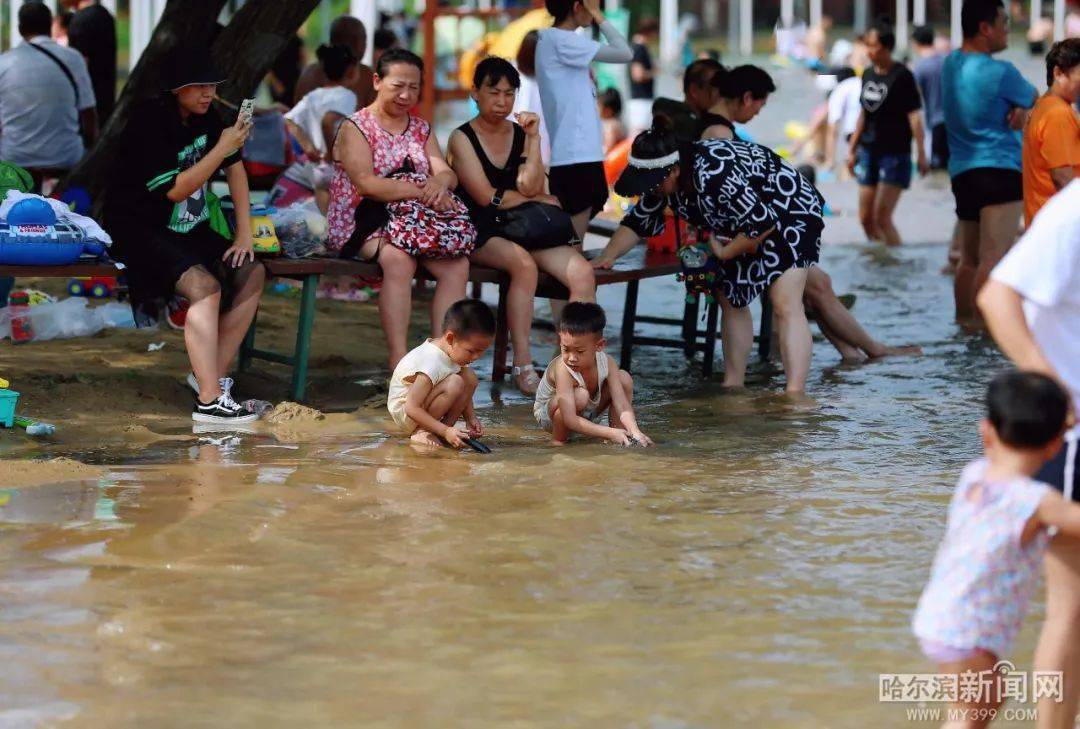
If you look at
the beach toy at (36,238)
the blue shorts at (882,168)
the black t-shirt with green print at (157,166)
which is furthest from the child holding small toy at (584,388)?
the blue shorts at (882,168)

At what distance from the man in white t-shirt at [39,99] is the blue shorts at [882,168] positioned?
262 inches

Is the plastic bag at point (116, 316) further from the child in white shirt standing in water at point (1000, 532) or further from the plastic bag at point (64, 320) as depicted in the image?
the child in white shirt standing in water at point (1000, 532)

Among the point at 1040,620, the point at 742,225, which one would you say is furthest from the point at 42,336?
the point at 1040,620

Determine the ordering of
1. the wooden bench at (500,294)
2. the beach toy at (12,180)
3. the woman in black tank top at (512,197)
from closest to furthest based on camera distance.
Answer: the beach toy at (12,180) → the wooden bench at (500,294) → the woman in black tank top at (512,197)

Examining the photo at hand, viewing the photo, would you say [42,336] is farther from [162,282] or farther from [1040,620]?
[1040,620]

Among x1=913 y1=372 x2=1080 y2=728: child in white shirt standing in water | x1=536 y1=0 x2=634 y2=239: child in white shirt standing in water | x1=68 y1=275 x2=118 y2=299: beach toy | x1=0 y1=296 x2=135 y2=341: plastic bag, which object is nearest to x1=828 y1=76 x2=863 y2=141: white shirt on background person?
x1=536 y1=0 x2=634 y2=239: child in white shirt standing in water

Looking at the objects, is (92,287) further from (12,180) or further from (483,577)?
(483,577)

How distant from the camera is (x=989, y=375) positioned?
9133 mm

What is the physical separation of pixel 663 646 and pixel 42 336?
5.71m

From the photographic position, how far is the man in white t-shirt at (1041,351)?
374 cm

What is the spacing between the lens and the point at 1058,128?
27.7 ft

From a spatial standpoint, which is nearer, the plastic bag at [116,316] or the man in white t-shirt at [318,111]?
the plastic bag at [116,316]

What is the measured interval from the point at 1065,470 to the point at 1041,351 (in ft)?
0.98

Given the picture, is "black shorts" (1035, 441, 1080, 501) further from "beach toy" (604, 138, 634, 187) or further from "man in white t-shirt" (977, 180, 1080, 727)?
"beach toy" (604, 138, 634, 187)
